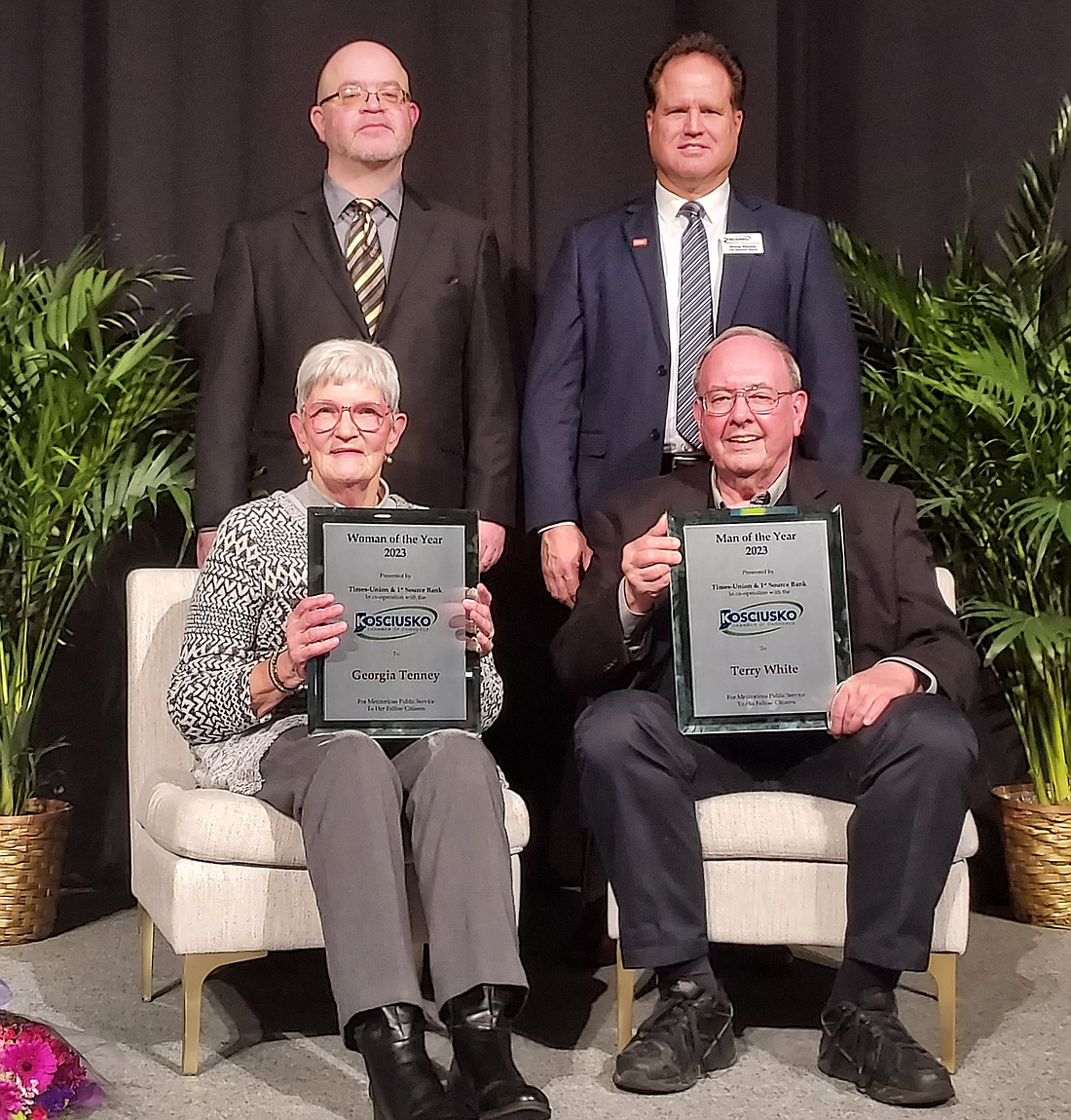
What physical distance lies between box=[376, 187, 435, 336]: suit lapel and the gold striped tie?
21 mm

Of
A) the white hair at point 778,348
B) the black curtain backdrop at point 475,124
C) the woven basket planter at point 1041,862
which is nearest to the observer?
the white hair at point 778,348

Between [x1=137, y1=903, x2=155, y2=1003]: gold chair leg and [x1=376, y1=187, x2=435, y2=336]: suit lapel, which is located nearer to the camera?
[x1=137, y1=903, x2=155, y2=1003]: gold chair leg

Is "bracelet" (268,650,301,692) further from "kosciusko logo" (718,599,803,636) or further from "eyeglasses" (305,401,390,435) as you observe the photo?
"kosciusko logo" (718,599,803,636)

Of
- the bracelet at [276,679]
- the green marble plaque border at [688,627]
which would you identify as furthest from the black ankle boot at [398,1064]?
the green marble plaque border at [688,627]

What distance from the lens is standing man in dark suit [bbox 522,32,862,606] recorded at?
3.18 meters

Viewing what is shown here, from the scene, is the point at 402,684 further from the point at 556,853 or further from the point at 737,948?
the point at 556,853

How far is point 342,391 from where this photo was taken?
8.27 ft

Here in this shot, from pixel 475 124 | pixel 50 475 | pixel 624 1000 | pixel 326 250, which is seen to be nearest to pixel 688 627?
pixel 624 1000

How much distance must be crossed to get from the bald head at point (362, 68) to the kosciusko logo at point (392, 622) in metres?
1.31

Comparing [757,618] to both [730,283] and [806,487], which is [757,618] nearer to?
[806,487]

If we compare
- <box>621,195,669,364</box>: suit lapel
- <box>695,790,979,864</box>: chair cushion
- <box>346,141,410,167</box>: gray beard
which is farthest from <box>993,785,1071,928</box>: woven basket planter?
<box>346,141,410,167</box>: gray beard

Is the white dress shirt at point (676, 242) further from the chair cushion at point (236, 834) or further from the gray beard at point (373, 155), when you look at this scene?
the chair cushion at point (236, 834)

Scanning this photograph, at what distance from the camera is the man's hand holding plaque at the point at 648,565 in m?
2.46

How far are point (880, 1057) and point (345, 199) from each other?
1987 millimetres
